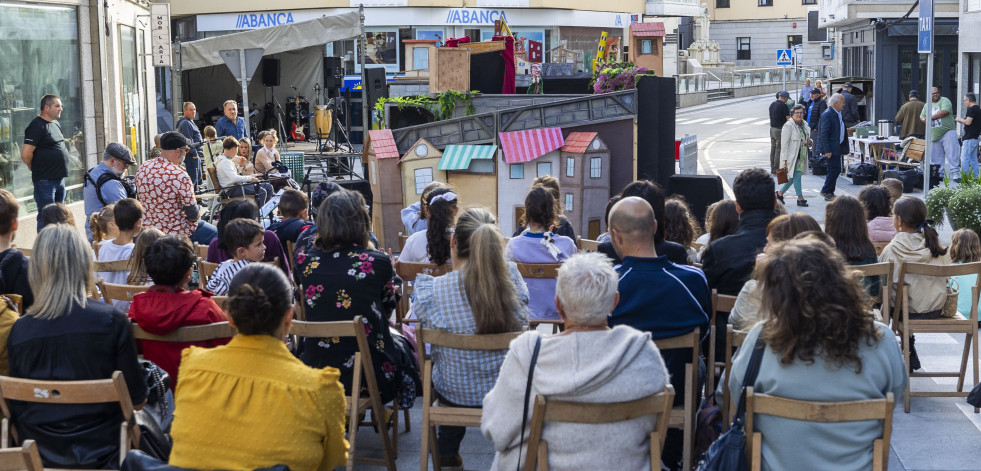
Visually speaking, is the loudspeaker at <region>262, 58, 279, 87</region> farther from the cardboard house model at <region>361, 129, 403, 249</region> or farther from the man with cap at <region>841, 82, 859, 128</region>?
the cardboard house model at <region>361, 129, 403, 249</region>

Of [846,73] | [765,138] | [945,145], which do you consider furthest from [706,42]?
[945,145]

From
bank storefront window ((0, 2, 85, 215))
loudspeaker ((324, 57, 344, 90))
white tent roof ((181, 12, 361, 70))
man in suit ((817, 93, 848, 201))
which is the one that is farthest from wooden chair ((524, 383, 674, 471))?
loudspeaker ((324, 57, 344, 90))

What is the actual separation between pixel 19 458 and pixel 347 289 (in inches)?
72.4

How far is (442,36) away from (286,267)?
1146 inches

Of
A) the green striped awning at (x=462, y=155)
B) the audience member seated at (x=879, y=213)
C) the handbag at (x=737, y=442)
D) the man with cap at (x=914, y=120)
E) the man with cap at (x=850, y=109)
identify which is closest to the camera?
the handbag at (x=737, y=442)

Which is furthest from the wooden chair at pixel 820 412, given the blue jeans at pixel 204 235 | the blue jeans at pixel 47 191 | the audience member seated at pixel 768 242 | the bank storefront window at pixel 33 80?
the bank storefront window at pixel 33 80

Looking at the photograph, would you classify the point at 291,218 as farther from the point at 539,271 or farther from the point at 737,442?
the point at 737,442

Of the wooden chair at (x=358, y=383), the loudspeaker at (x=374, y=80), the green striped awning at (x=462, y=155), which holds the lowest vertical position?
the wooden chair at (x=358, y=383)

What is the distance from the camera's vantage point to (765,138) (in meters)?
27.6

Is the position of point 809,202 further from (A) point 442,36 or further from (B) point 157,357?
(A) point 442,36

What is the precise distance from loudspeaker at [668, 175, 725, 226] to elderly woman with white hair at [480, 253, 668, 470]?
7356 millimetres

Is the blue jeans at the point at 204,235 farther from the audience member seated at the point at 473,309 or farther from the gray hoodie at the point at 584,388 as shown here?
the gray hoodie at the point at 584,388

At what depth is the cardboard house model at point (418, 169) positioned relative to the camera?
11586mm

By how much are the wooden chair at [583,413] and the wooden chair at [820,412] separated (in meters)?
0.29
